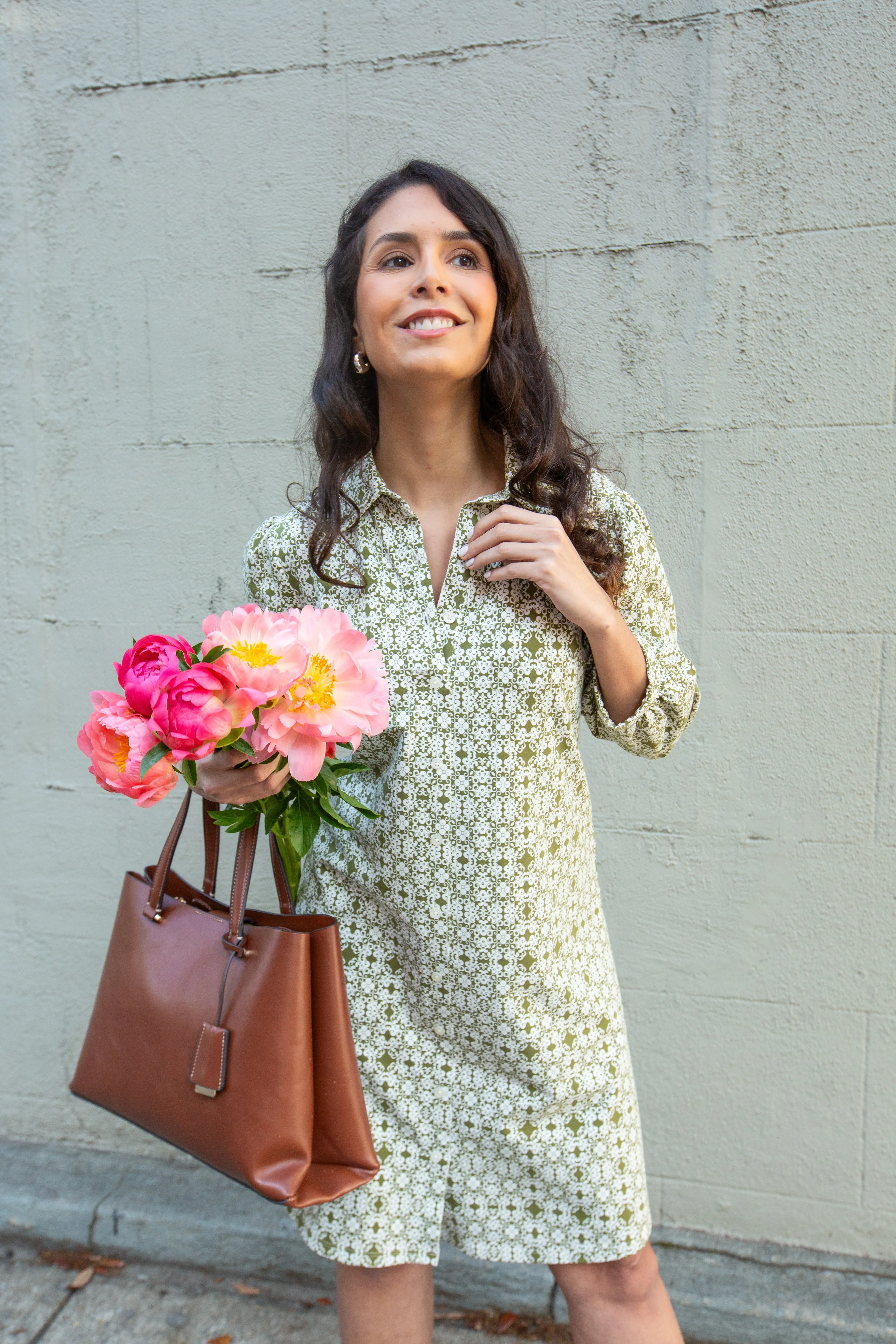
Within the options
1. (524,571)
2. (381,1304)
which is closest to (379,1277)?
(381,1304)

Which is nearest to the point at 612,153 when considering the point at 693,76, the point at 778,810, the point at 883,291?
the point at 693,76

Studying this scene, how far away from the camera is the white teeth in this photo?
4.61ft

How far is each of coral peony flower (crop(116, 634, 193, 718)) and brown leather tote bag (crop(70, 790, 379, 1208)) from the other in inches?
8.7

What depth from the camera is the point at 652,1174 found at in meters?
2.34

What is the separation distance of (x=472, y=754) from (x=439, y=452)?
492mm

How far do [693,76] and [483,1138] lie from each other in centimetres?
209

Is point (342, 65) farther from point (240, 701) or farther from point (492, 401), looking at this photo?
point (240, 701)

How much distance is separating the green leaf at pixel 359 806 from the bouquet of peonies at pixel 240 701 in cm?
7

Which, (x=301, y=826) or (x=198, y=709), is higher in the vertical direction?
(x=198, y=709)

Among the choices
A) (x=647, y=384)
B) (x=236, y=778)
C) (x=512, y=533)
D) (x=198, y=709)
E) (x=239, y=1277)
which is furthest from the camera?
(x=239, y=1277)

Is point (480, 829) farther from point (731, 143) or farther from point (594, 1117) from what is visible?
point (731, 143)

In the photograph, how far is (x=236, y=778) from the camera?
126cm

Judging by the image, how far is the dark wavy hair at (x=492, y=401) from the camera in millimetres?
1483

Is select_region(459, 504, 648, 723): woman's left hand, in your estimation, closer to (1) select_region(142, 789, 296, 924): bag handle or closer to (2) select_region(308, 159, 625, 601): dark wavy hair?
(2) select_region(308, 159, 625, 601): dark wavy hair
